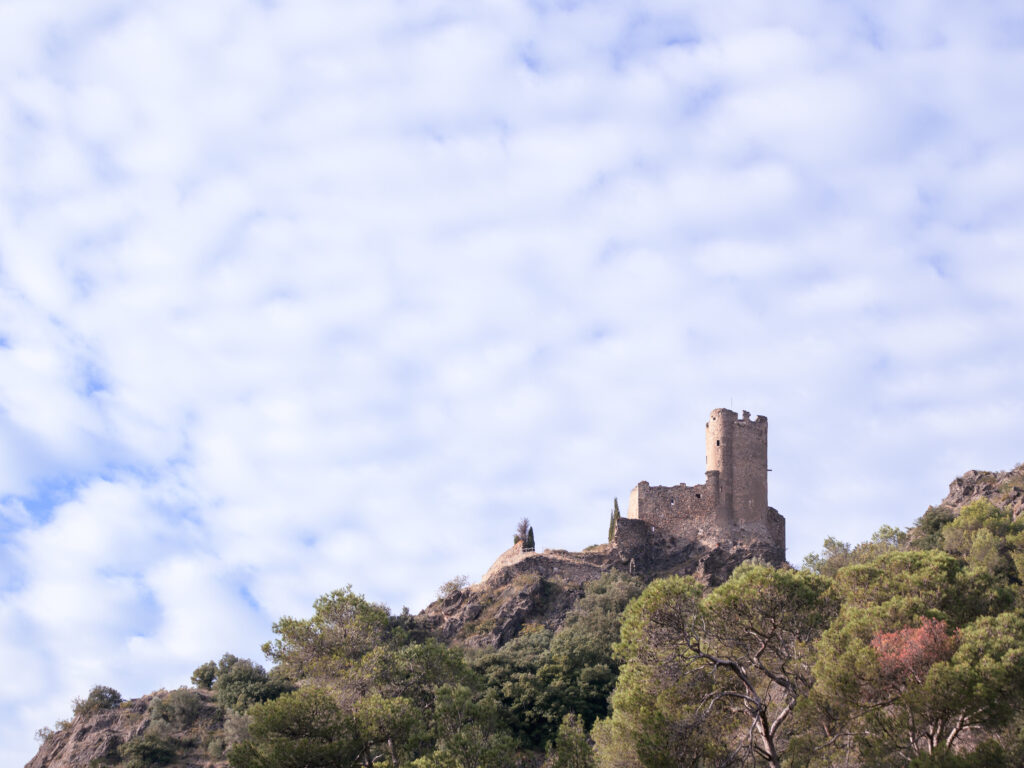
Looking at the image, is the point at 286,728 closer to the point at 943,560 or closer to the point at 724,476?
the point at 943,560

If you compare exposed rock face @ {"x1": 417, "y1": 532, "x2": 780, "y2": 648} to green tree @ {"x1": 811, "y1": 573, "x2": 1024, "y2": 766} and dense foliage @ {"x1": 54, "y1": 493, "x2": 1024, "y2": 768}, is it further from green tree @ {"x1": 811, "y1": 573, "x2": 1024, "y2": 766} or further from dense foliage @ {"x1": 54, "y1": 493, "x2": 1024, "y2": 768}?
green tree @ {"x1": 811, "y1": 573, "x2": 1024, "y2": 766}

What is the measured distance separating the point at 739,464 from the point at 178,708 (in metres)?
29.9

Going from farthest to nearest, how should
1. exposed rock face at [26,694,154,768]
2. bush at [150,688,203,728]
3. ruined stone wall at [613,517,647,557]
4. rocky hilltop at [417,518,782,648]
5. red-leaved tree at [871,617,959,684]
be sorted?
ruined stone wall at [613,517,647,557] → rocky hilltop at [417,518,782,648] → bush at [150,688,203,728] → exposed rock face at [26,694,154,768] → red-leaved tree at [871,617,959,684]

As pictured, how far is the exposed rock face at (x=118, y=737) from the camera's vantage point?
39344 mm

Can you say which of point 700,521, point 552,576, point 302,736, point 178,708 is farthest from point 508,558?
point 302,736

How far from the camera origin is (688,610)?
23.6 m

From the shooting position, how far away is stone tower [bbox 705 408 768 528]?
52.4 m

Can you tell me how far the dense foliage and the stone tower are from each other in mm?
22703

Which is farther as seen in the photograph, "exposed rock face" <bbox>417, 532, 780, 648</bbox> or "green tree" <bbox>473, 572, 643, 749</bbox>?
"exposed rock face" <bbox>417, 532, 780, 648</bbox>

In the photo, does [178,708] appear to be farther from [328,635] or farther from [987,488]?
A: [987,488]

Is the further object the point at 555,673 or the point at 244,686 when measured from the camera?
the point at 244,686

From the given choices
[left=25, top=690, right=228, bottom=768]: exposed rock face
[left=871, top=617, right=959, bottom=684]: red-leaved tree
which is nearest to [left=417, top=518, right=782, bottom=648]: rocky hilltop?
[left=25, top=690, right=228, bottom=768]: exposed rock face

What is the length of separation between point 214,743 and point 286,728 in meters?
15.7

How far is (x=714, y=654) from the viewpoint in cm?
2381
